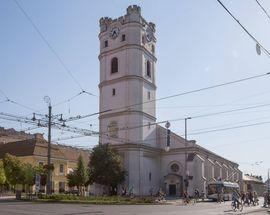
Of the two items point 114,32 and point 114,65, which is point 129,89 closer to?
point 114,65

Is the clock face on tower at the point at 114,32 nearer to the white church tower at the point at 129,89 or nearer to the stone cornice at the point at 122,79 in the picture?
the white church tower at the point at 129,89

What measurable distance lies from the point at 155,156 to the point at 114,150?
10.0 meters

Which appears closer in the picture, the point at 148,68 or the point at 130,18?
the point at 130,18

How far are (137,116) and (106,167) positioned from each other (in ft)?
30.7

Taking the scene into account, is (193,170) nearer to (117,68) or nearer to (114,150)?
(114,150)

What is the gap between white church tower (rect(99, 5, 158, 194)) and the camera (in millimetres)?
66062

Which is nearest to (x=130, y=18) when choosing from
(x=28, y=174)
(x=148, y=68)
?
(x=148, y=68)

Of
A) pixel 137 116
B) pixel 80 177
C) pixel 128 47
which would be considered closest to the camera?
pixel 137 116

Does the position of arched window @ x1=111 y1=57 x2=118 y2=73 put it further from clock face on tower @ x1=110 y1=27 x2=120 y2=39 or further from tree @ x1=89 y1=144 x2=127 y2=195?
tree @ x1=89 y1=144 x2=127 y2=195

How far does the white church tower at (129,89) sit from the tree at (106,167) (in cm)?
289

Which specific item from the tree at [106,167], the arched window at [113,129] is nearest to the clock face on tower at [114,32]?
the arched window at [113,129]

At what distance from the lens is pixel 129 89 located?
6694cm

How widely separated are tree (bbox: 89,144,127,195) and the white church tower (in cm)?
289

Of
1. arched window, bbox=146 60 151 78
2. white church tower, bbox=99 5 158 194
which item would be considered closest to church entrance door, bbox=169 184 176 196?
white church tower, bbox=99 5 158 194
